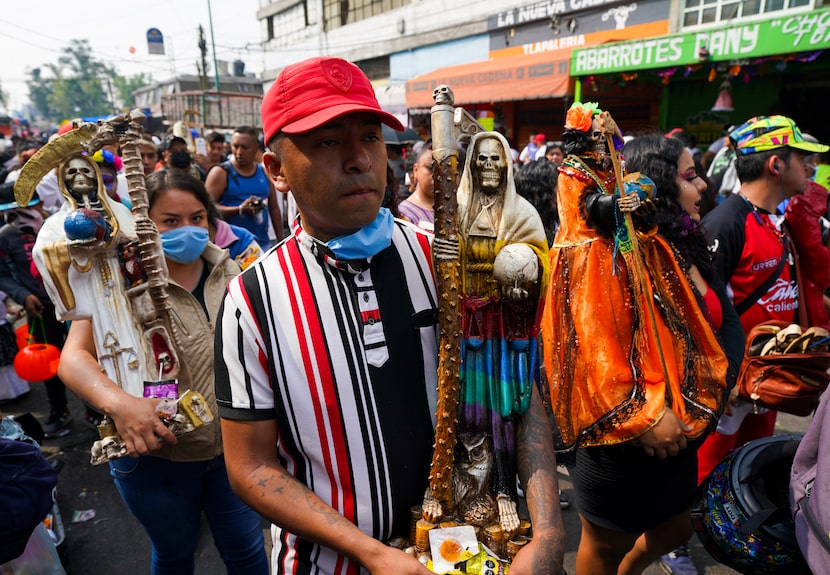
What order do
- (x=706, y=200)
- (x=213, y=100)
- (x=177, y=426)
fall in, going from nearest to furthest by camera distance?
(x=177, y=426) < (x=706, y=200) < (x=213, y=100)

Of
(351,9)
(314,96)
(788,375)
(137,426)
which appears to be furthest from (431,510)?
(351,9)

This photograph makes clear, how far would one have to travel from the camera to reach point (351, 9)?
2353 cm

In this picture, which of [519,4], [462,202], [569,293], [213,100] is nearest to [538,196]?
[569,293]

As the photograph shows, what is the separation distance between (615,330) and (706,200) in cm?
212

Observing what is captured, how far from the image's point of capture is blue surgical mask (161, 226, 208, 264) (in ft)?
6.70

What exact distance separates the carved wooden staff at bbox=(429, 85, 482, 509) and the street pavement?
2158 millimetres

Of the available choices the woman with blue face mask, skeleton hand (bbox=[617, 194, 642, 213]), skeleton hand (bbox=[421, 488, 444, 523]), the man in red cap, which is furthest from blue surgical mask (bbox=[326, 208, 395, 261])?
the woman with blue face mask

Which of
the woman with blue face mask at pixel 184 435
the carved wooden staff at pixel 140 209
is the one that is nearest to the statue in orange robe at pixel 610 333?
the woman with blue face mask at pixel 184 435

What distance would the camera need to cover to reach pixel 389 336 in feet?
Result: 4.14

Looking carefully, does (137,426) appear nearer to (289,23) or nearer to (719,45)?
(719,45)

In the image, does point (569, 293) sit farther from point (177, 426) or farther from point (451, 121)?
point (177, 426)

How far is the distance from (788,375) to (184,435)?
2735mm

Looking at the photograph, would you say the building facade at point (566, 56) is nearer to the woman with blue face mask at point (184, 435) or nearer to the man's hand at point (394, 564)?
the woman with blue face mask at point (184, 435)

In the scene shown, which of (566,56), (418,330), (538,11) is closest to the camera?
(418,330)
